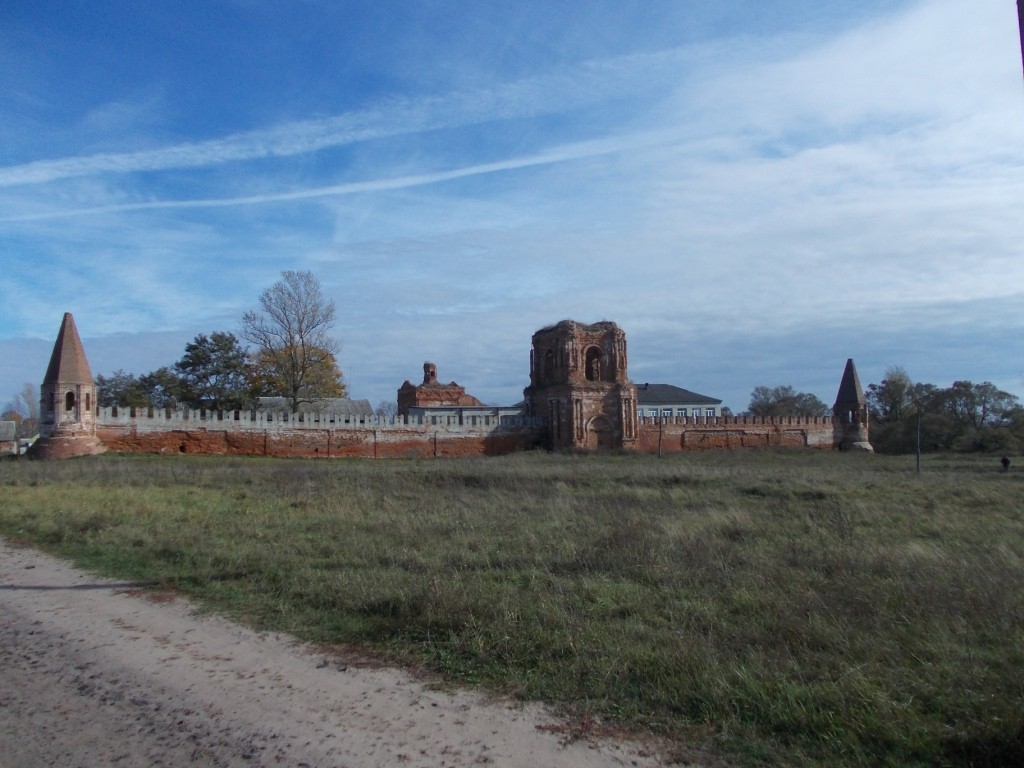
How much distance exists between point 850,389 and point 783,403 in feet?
97.4

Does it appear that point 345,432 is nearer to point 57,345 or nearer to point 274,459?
point 274,459

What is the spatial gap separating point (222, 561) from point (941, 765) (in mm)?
7401

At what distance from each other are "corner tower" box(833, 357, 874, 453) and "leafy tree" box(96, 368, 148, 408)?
44.0m

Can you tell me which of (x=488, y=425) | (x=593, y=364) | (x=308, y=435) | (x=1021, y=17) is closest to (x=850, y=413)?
(x=593, y=364)

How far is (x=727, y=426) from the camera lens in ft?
160

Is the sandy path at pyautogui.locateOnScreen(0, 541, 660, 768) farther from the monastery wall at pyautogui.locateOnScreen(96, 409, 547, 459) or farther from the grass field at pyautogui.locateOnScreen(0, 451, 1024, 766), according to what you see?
the monastery wall at pyautogui.locateOnScreen(96, 409, 547, 459)

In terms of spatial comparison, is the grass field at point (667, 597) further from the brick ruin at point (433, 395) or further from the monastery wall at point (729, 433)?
the brick ruin at point (433, 395)

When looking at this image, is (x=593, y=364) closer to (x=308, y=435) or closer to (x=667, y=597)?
(x=308, y=435)

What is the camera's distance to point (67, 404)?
3312 centimetres

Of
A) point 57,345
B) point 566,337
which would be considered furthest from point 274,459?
point 566,337

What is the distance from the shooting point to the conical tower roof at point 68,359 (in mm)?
32969

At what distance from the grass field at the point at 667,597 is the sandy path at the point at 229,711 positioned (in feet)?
1.48

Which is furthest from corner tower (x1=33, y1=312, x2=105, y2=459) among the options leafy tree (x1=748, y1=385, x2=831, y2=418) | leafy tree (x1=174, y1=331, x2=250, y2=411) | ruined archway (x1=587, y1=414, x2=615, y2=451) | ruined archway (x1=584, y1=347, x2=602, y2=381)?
leafy tree (x1=748, y1=385, x2=831, y2=418)

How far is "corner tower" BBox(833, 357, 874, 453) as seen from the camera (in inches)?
2002
